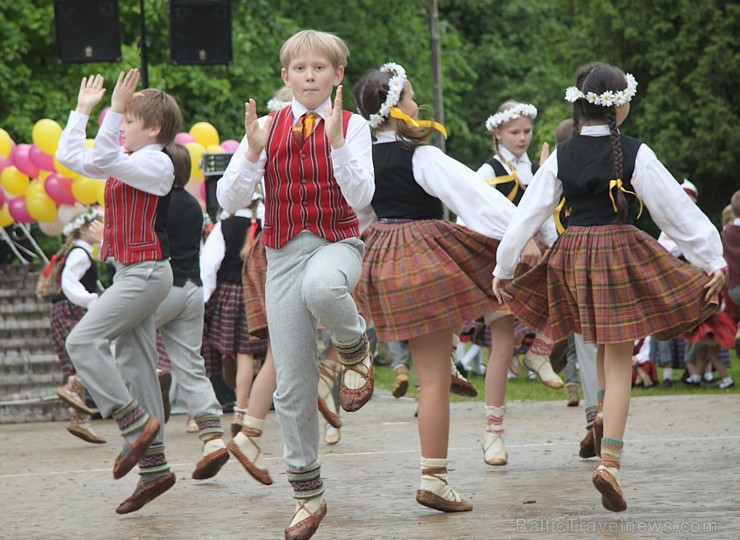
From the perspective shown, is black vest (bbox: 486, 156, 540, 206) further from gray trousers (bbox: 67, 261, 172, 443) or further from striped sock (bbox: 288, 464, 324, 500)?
striped sock (bbox: 288, 464, 324, 500)

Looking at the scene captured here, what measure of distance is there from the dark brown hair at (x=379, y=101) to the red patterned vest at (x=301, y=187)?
0.78 metres

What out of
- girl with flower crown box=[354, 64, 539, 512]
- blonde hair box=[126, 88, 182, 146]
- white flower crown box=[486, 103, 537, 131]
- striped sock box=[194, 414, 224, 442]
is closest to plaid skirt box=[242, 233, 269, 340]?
striped sock box=[194, 414, 224, 442]

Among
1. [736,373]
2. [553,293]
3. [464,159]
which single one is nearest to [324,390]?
[553,293]

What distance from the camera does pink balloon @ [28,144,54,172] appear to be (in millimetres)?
14414

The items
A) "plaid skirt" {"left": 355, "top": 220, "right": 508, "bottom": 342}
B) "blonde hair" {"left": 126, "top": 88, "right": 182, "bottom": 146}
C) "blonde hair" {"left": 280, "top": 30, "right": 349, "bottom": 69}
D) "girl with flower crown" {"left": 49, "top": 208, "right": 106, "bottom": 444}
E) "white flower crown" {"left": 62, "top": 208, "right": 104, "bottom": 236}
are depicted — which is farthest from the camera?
"white flower crown" {"left": 62, "top": 208, "right": 104, "bottom": 236}

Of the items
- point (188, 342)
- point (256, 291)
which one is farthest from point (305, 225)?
point (256, 291)

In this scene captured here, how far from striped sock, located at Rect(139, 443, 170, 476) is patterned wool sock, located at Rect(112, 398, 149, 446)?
143mm

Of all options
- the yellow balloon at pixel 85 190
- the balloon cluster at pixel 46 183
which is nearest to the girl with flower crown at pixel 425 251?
the yellow balloon at pixel 85 190

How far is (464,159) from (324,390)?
2944 centimetres

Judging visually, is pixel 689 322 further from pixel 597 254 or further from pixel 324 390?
pixel 324 390

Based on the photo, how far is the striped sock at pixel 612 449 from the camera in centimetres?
564

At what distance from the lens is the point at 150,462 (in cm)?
643

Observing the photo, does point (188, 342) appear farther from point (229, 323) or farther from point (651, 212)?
point (229, 323)

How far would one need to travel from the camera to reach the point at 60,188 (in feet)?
46.7
